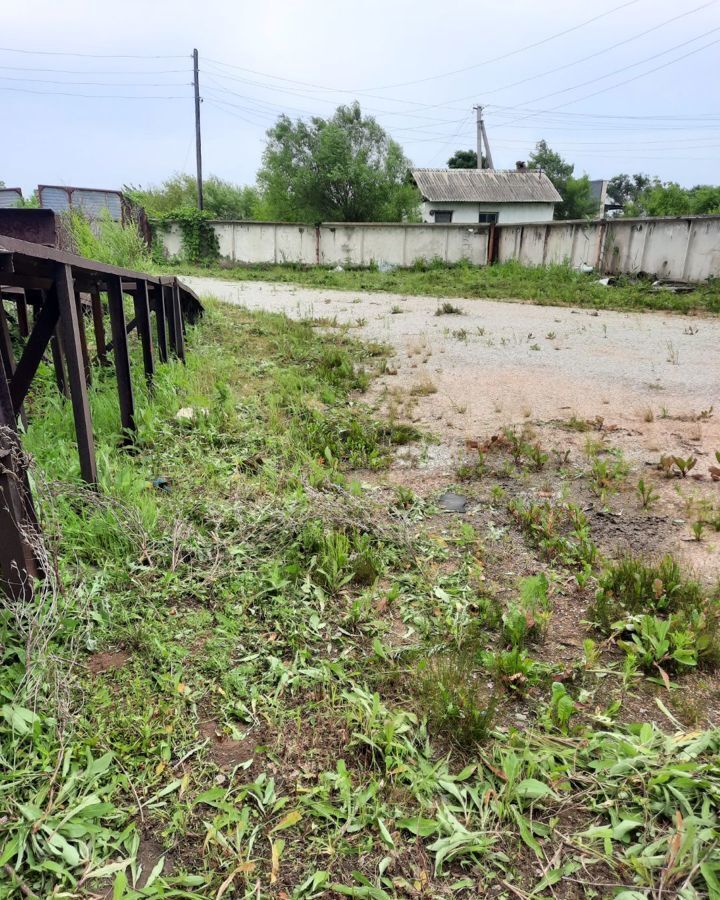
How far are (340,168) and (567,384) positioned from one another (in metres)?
25.7

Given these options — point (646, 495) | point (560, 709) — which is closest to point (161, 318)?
point (646, 495)

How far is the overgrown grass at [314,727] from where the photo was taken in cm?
→ 146

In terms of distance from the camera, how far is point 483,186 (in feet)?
95.5

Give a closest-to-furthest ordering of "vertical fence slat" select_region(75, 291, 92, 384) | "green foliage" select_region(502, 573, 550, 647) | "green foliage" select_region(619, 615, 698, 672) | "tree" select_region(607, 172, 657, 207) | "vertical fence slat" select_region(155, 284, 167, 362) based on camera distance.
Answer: "green foliage" select_region(619, 615, 698, 672) → "green foliage" select_region(502, 573, 550, 647) → "vertical fence slat" select_region(75, 291, 92, 384) → "vertical fence slat" select_region(155, 284, 167, 362) → "tree" select_region(607, 172, 657, 207)

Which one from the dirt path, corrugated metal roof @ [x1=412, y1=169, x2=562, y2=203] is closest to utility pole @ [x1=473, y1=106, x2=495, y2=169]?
corrugated metal roof @ [x1=412, y1=169, x2=562, y2=203]

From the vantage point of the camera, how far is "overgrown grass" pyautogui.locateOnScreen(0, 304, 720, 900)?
1.46m

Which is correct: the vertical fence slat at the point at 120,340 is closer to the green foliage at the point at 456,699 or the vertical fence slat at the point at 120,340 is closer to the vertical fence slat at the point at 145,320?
the vertical fence slat at the point at 145,320

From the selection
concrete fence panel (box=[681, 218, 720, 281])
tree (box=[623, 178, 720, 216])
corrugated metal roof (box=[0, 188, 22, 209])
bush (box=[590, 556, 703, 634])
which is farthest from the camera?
tree (box=[623, 178, 720, 216])

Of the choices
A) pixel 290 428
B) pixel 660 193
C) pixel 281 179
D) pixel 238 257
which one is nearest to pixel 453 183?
pixel 281 179

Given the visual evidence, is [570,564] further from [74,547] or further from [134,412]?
[134,412]

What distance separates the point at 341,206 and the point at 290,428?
27.4m

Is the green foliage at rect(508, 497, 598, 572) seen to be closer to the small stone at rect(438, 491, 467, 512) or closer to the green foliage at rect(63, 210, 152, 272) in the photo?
the small stone at rect(438, 491, 467, 512)

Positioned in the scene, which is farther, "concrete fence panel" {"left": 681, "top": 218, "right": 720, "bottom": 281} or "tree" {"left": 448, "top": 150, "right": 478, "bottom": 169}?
"tree" {"left": 448, "top": 150, "right": 478, "bottom": 169}

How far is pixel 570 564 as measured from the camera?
109 inches
